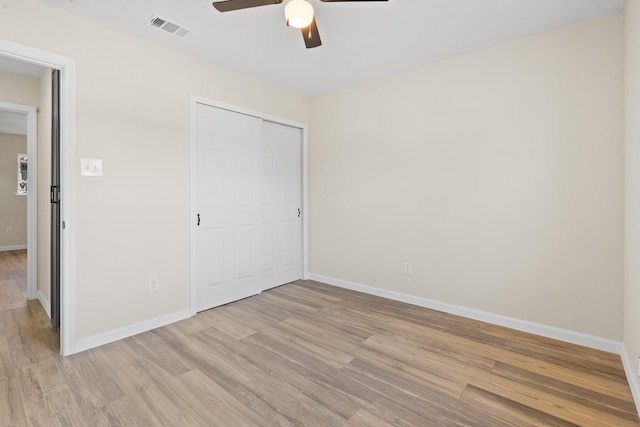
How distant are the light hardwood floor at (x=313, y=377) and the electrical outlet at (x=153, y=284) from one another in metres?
0.37

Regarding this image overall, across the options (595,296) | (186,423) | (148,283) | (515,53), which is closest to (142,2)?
(148,283)

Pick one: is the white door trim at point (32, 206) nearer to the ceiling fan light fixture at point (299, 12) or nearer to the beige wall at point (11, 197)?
the ceiling fan light fixture at point (299, 12)

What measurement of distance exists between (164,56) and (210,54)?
414 millimetres

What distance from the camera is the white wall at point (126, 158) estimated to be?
235 centimetres

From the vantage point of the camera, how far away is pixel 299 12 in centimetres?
186

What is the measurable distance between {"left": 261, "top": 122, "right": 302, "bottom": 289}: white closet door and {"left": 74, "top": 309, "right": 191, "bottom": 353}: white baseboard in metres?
1.15

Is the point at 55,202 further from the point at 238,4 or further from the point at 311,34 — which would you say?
the point at 311,34

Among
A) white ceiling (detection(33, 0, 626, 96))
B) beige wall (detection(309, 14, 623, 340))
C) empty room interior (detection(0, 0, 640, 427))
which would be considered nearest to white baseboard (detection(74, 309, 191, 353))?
empty room interior (detection(0, 0, 640, 427))

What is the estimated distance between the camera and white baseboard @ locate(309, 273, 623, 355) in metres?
2.37

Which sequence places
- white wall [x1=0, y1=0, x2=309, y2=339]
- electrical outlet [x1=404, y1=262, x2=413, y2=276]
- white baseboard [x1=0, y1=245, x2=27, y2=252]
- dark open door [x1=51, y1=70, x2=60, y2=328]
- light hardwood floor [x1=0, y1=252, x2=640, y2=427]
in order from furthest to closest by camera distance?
white baseboard [x1=0, y1=245, x2=27, y2=252] < electrical outlet [x1=404, y1=262, x2=413, y2=276] < dark open door [x1=51, y1=70, x2=60, y2=328] < white wall [x1=0, y1=0, x2=309, y2=339] < light hardwood floor [x1=0, y1=252, x2=640, y2=427]

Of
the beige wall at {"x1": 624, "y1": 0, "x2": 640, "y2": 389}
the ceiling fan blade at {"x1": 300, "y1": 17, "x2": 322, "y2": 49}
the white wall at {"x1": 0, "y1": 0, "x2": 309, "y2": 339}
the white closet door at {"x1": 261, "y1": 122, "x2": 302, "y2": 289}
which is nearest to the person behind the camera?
the beige wall at {"x1": 624, "y1": 0, "x2": 640, "y2": 389}

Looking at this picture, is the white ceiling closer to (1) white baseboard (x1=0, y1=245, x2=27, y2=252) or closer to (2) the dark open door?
(2) the dark open door

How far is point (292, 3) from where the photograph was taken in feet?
6.03

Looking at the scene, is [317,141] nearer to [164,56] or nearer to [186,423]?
[164,56]
